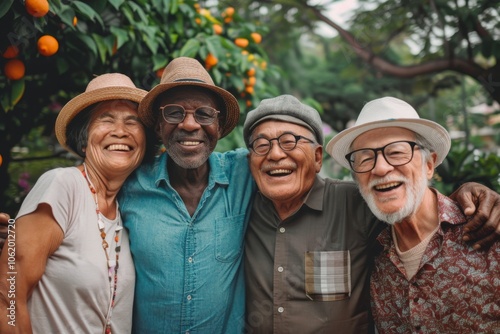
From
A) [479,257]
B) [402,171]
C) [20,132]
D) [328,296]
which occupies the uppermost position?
[20,132]

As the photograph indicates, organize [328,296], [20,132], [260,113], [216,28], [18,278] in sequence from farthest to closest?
[216,28] < [20,132] < [260,113] < [328,296] < [18,278]

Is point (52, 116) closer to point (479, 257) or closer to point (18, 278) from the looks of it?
point (18, 278)

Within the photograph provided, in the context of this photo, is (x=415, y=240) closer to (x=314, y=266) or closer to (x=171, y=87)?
(x=314, y=266)

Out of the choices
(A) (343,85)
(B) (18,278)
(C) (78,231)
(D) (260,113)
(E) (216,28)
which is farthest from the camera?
(A) (343,85)

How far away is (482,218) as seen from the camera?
2195 millimetres

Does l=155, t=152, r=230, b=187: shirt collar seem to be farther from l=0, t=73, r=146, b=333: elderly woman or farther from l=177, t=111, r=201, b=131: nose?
l=177, t=111, r=201, b=131: nose

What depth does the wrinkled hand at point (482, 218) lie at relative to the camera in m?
2.18

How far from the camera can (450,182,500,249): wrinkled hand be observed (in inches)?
85.8

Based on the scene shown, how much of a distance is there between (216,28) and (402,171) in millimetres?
2187

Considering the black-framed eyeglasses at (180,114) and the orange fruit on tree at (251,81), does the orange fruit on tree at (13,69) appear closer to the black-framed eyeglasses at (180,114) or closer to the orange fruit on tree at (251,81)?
the black-framed eyeglasses at (180,114)

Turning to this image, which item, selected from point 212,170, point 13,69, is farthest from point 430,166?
point 13,69

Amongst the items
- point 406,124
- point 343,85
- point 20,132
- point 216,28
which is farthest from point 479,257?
point 343,85

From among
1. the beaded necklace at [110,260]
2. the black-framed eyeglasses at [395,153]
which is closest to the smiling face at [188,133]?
the beaded necklace at [110,260]

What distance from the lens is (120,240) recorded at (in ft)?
8.30
